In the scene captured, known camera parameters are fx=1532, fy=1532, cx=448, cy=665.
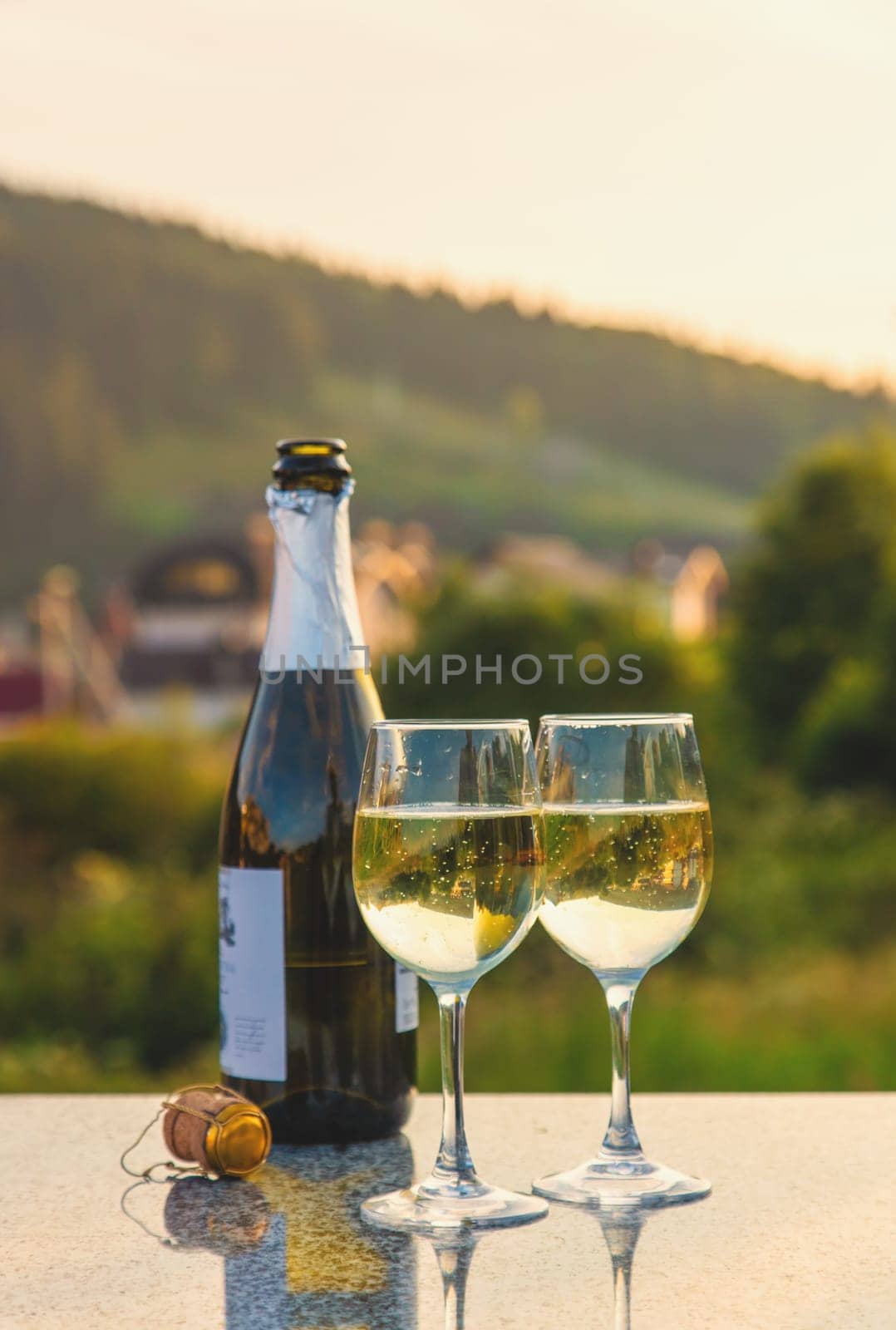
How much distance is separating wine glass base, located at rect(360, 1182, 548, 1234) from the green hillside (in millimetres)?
42418

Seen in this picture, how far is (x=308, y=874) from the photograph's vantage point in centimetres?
141

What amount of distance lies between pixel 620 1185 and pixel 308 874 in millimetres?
411

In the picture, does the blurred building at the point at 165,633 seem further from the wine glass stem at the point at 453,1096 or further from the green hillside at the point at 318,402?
the wine glass stem at the point at 453,1096

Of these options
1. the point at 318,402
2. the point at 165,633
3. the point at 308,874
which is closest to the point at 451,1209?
the point at 308,874

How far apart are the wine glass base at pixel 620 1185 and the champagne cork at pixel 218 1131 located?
0.76 ft

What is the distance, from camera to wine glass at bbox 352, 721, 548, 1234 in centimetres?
108

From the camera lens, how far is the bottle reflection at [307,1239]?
932 mm

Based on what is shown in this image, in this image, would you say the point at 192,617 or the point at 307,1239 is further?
the point at 192,617

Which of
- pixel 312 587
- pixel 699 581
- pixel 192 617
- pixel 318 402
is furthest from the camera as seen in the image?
pixel 318 402

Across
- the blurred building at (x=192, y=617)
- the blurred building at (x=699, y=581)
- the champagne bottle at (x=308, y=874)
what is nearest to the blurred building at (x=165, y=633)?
the blurred building at (x=192, y=617)

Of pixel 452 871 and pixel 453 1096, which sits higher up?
pixel 452 871

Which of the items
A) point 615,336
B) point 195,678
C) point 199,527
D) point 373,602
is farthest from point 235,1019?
point 199,527

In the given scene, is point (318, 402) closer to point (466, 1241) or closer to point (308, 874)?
point (308, 874)

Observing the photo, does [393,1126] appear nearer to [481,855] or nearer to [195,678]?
[481,855]
